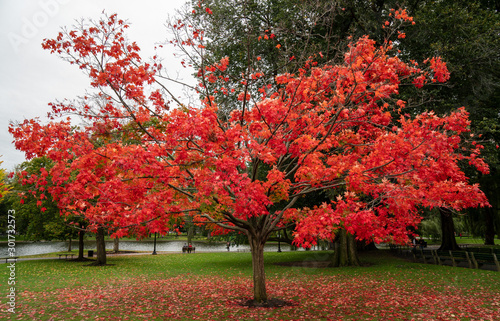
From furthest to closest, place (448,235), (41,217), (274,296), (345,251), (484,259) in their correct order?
(448,235) → (41,217) → (345,251) → (484,259) → (274,296)

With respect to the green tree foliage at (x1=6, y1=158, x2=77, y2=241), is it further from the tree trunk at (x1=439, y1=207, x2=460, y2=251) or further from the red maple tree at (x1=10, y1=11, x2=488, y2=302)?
the tree trunk at (x1=439, y1=207, x2=460, y2=251)

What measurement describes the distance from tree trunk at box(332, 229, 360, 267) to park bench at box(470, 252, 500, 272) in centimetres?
595

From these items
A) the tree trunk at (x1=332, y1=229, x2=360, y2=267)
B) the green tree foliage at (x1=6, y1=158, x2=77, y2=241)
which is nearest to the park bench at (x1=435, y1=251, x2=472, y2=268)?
the tree trunk at (x1=332, y1=229, x2=360, y2=267)

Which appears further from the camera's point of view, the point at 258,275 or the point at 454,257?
the point at 454,257

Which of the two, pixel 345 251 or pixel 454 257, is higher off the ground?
pixel 345 251

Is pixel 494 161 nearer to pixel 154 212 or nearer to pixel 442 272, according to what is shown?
pixel 442 272

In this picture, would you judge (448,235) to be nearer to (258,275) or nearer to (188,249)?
(258,275)

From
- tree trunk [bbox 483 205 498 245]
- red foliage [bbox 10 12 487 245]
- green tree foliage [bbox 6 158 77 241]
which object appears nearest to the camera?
red foliage [bbox 10 12 487 245]

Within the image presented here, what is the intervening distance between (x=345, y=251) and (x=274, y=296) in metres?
10.1

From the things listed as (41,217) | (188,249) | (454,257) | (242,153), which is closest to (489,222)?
(454,257)

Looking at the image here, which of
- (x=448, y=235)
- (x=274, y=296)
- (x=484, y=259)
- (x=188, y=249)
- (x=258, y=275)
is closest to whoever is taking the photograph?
(x=258, y=275)

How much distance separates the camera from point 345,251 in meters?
19.2

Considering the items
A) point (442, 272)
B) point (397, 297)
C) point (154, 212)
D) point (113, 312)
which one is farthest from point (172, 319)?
point (442, 272)

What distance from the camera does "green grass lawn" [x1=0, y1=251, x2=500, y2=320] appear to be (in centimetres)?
820
